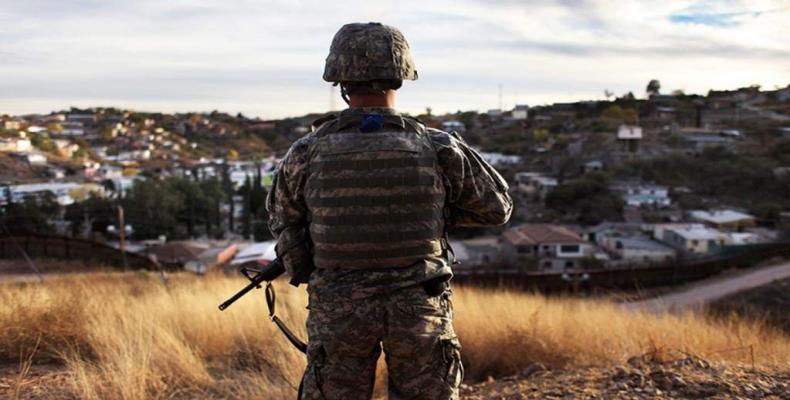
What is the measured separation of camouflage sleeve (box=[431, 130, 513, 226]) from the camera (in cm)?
221

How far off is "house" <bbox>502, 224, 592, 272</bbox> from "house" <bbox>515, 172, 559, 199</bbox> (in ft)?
45.0

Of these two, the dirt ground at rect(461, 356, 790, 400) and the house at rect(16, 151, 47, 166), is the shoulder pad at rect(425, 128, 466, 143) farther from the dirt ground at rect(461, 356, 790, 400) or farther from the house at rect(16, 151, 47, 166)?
the house at rect(16, 151, 47, 166)

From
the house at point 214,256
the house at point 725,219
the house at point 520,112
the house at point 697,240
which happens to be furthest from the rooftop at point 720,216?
the house at point 520,112

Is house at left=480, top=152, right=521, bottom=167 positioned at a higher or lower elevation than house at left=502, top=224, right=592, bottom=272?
higher

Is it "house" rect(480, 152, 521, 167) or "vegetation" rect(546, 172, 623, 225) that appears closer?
"vegetation" rect(546, 172, 623, 225)

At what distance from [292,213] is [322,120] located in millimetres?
361

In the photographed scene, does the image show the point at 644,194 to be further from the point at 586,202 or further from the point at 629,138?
the point at 629,138

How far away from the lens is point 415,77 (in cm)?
235

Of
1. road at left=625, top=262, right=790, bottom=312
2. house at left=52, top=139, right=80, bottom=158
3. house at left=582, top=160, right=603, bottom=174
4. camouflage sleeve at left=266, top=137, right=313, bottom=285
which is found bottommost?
road at left=625, top=262, right=790, bottom=312

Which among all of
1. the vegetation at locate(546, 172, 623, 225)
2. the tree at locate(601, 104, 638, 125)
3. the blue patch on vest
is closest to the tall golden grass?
the blue patch on vest

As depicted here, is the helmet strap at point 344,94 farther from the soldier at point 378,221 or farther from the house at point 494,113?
the house at point 494,113

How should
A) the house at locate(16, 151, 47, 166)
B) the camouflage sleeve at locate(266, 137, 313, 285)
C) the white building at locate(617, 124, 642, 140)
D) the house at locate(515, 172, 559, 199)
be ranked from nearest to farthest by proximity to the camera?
the camouflage sleeve at locate(266, 137, 313, 285) < the house at locate(16, 151, 47, 166) < the house at locate(515, 172, 559, 199) < the white building at locate(617, 124, 642, 140)

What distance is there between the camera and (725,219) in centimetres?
3111

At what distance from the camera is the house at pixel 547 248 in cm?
2342
